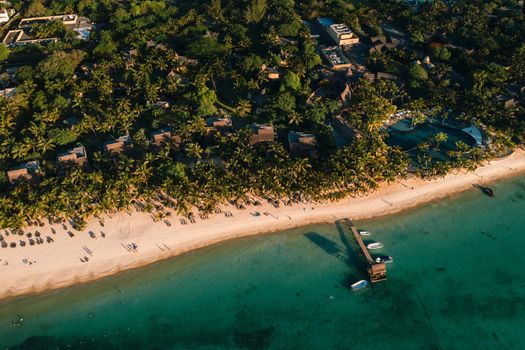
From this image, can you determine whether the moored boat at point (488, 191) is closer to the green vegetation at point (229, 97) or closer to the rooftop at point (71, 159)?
the green vegetation at point (229, 97)

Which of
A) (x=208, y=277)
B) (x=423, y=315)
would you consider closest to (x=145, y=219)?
(x=208, y=277)

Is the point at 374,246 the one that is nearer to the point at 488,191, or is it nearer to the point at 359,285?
the point at 359,285

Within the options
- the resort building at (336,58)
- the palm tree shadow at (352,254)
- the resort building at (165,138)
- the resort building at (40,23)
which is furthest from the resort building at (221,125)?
the resort building at (40,23)

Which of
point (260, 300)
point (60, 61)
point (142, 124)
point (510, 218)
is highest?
point (60, 61)

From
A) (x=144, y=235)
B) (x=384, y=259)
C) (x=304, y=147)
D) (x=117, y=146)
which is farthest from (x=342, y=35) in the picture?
Answer: (x=144, y=235)

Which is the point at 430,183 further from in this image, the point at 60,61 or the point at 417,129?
the point at 60,61

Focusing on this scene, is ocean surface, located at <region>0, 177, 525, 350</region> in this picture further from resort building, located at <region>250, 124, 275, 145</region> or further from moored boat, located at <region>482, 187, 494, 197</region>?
resort building, located at <region>250, 124, 275, 145</region>
